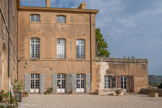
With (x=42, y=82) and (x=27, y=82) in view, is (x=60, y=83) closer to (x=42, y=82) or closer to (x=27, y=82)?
(x=42, y=82)

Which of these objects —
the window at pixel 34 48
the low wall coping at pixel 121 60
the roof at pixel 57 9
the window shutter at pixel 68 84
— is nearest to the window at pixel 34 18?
the roof at pixel 57 9

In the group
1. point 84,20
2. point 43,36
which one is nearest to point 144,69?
point 84,20

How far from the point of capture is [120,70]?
23375 millimetres

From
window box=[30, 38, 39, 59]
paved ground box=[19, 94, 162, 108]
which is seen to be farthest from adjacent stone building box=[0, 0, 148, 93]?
paved ground box=[19, 94, 162, 108]

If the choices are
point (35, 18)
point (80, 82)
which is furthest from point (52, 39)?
point (80, 82)

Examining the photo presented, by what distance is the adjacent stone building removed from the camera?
21.9m

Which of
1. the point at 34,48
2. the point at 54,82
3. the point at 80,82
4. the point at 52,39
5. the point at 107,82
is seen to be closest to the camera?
the point at 54,82

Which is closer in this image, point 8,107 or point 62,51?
point 8,107

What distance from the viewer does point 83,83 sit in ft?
74.6

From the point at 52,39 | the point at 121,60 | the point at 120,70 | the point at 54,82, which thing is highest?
the point at 52,39

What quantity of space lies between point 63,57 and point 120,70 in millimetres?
5091

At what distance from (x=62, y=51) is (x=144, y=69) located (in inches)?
296

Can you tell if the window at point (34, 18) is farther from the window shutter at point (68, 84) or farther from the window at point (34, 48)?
the window shutter at point (68, 84)

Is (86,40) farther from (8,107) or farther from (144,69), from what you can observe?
(8,107)
